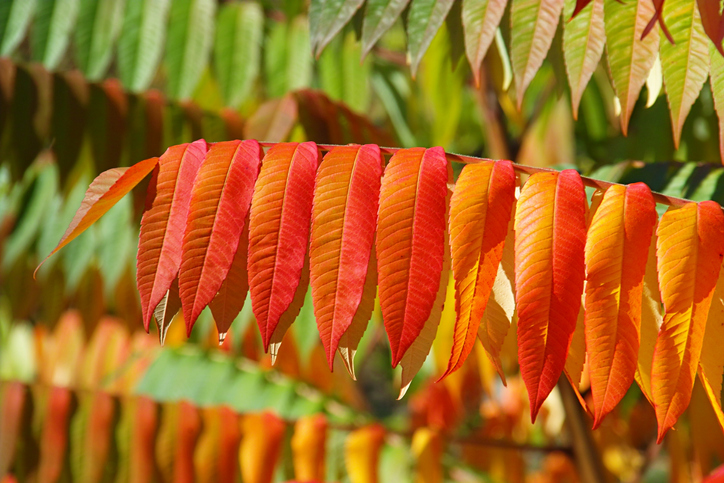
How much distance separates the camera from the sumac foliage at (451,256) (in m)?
0.64

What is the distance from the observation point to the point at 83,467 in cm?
132

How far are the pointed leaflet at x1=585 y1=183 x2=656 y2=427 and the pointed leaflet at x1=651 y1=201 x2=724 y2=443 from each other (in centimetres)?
2

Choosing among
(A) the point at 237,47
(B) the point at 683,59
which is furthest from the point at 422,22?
(A) the point at 237,47

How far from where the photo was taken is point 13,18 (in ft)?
5.17

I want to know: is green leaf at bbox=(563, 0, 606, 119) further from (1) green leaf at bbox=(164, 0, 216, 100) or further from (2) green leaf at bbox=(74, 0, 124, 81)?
(2) green leaf at bbox=(74, 0, 124, 81)

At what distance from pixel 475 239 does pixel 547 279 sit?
8cm

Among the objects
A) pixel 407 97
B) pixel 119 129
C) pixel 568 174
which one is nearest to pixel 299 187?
pixel 568 174

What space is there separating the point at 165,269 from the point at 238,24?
49.6 inches

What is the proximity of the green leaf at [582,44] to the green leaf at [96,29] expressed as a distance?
1.22 metres

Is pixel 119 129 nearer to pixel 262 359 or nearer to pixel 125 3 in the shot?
pixel 125 3

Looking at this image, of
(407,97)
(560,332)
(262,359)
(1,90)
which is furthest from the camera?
(407,97)

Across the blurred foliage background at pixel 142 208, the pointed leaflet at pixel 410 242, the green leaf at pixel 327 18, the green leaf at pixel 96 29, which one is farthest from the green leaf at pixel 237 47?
the pointed leaflet at pixel 410 242

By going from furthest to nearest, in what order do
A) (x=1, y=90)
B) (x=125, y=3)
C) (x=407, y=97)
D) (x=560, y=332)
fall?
(x=407, y=97)
(x=125, y=3)
(x=1, y=90)
(x=560, y=332)

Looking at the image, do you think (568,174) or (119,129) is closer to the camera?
(568,174)
